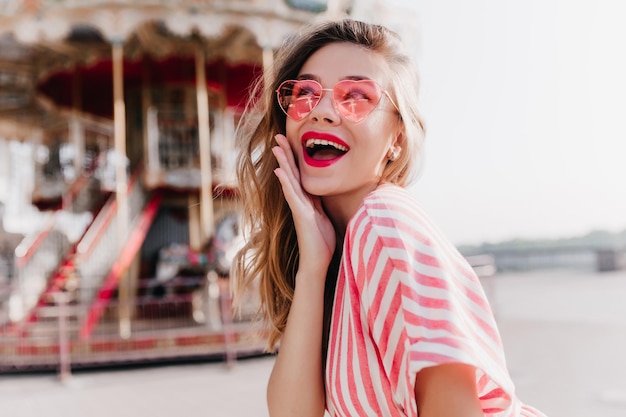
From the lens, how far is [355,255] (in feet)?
3.47

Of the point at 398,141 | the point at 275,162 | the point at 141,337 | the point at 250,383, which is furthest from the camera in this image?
the point at 141,337

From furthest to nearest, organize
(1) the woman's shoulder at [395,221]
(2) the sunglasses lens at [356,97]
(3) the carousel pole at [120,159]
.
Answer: (3) the carousel pole at [120,159]
(2) the sunglasses lens at [356,97]
(1) the woman's shoulder at [395,221]

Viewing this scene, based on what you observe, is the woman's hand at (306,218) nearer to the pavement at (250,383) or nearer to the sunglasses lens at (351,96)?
the sunglasses lens at (351,96)

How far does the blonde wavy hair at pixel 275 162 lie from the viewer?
136cm

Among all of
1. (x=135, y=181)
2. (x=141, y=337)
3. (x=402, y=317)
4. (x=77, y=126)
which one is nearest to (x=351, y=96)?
(x=402, y=317)

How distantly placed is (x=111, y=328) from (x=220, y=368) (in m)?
2.63

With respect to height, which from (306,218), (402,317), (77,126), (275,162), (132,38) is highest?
(132,38)

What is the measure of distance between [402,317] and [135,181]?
11063 millimetres

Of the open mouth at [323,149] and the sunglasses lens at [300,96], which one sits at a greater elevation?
the sunglasses lens at [300,96]

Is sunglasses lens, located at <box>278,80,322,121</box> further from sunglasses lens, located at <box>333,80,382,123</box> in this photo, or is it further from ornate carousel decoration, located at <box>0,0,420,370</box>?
ornate carousel decoration, located at <box>0,0,420,370</box>

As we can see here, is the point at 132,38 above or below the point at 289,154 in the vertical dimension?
above

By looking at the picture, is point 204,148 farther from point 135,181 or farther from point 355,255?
point 355,255

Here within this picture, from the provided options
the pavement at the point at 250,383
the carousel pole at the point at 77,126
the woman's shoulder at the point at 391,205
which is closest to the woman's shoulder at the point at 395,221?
the woman's shoulder at the point at 391,205

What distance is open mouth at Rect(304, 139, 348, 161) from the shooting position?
4.33ft
